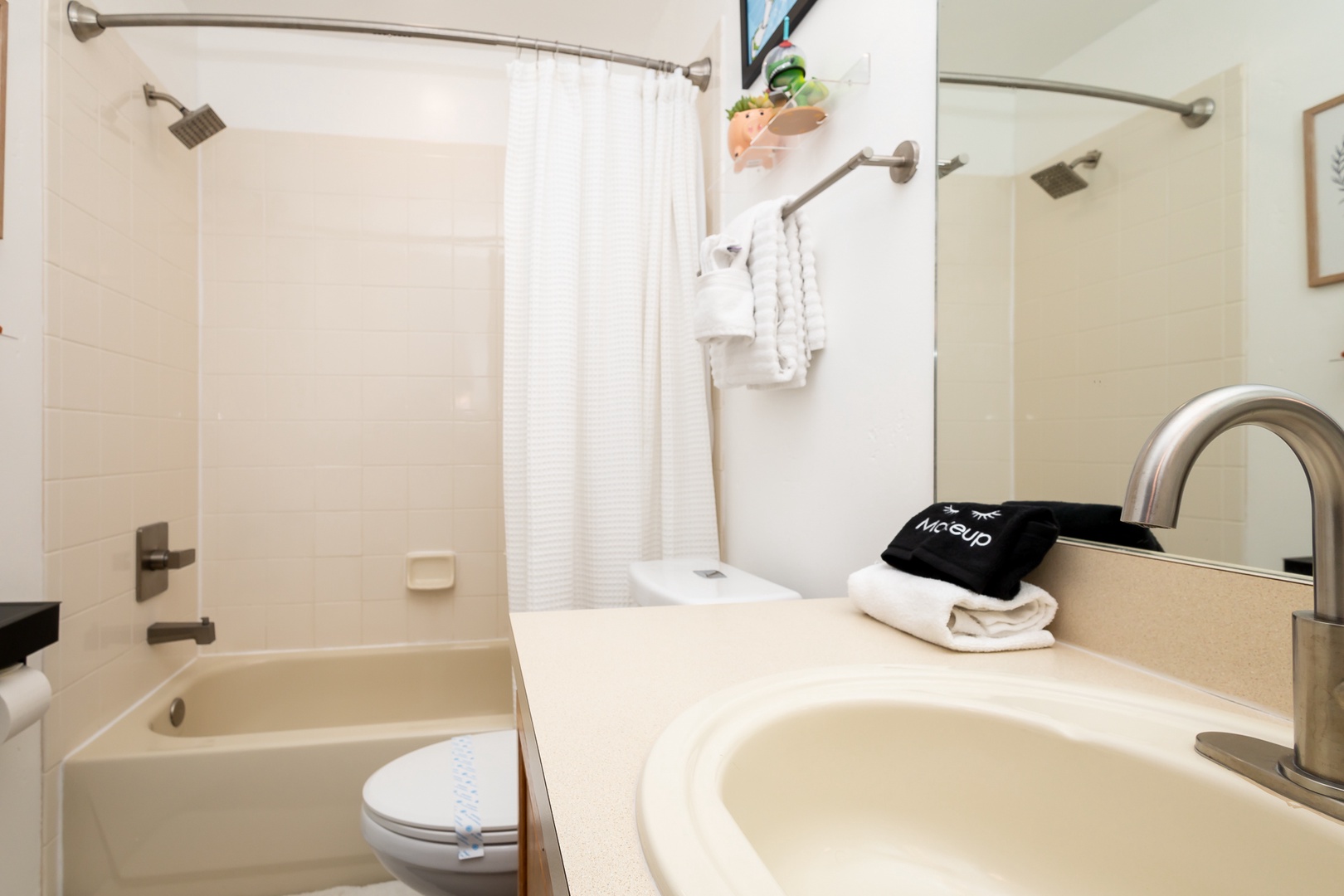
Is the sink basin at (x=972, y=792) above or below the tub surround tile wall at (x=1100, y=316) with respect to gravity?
below

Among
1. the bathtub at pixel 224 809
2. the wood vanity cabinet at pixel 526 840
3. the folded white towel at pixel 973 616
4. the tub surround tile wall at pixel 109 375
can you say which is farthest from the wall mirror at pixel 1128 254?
the tub surround tile wall at pixel 109 375

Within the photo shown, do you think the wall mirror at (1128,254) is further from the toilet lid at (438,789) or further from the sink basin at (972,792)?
the toilet lid at (438,789)

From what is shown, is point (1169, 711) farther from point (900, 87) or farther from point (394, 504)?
point (394, 504)

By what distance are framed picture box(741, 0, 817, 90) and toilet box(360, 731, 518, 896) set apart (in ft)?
5.12

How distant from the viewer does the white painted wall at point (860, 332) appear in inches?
40.1

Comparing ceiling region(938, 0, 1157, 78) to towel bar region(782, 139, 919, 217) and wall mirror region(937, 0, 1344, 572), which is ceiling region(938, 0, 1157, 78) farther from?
towel bar region(782, 139, 919, 217)

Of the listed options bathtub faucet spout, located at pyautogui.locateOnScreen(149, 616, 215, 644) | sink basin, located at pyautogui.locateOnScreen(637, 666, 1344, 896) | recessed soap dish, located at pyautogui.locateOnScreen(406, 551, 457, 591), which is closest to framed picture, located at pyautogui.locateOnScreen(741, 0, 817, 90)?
sink basin, located at pyautogui.locateOnScreen(637, 666, 1344, 896)

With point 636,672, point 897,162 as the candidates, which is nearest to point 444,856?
point 636,672

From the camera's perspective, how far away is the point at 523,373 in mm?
1775

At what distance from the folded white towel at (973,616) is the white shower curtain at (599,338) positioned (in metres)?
1.05

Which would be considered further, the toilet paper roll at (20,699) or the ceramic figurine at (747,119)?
the ceramic figurine at (747,119)

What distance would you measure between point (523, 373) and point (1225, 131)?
1.46 metres

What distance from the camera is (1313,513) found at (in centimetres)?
41

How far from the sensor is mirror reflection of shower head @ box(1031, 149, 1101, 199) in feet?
2.45
